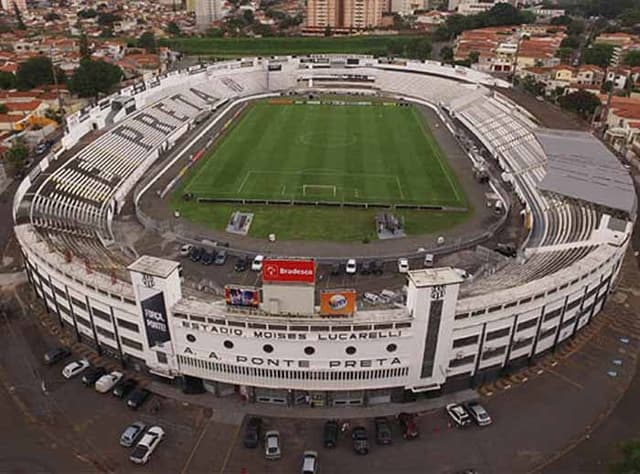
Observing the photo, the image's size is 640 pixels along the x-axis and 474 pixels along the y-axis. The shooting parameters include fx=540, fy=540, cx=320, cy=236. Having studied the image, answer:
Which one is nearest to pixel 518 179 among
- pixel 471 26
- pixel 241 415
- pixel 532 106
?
pixel 532 106

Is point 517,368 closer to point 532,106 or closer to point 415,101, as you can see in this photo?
point 532,106

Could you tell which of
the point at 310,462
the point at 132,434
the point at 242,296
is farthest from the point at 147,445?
the point at 242,296

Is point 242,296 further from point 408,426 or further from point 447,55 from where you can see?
point 447,55

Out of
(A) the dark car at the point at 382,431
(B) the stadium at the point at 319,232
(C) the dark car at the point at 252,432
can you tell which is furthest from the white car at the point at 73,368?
(A) the dark car at the point at 382,431

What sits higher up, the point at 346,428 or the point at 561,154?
the point at 561,154

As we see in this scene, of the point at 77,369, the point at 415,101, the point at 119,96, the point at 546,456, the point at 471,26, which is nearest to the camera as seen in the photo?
the point at 546,456

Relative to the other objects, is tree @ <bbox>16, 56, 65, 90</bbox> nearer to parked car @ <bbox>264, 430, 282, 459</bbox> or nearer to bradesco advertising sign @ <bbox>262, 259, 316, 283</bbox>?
bradesco advertising sign @ <bbox>262, 259, 316, 283</bbox>
